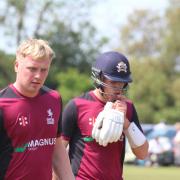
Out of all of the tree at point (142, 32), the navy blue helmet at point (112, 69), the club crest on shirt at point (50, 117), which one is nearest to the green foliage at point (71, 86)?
the tree at point (142, 32)

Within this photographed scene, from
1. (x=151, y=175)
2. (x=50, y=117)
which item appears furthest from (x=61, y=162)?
(x=151, y=175)

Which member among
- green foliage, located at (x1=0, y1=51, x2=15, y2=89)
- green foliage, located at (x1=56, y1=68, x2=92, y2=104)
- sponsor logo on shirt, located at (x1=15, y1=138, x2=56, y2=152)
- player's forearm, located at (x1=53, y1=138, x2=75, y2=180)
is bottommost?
green foliage, located at (x1=0, y1=51, x2=15, y2=89)

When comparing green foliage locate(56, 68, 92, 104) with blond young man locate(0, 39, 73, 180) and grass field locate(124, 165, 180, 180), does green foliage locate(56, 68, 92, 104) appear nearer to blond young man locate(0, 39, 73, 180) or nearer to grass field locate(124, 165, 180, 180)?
grass field locate(124, 165, 180, 180)

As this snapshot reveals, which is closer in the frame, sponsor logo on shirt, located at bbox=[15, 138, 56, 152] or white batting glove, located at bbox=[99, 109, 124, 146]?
sponsor logo on shirt, located at bbox=[15, 138, 56, 152]

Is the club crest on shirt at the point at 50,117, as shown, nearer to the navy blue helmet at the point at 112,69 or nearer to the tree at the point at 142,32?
the navy blue helmet at the point at 112,69

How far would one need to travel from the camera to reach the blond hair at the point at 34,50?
5684mm

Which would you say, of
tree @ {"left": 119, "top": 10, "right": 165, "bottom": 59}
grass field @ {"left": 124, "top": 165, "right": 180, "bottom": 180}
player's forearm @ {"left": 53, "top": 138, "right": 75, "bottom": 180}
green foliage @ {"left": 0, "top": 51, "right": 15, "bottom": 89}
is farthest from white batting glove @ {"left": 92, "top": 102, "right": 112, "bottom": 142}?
tree @ {"left": 119, "top": 10, "right": 165, "bottom": 59}

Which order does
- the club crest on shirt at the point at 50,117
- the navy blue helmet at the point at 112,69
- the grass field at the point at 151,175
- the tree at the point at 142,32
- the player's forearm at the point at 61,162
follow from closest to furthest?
the club crest on shirt at the point at 50,117, the player's forearm at the point at 61,162, the navy blue helmet at the point at 112,69, the grass field at the point at 151,175, the tree at the point at 142,32

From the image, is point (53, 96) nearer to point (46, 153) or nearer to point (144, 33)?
point (46, 153)

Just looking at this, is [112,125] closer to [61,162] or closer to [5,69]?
[61,162]

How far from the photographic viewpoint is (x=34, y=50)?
5.70 metres

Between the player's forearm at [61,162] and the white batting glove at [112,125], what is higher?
the white batting glove at [112,125]

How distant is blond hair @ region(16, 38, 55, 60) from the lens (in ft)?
18.6

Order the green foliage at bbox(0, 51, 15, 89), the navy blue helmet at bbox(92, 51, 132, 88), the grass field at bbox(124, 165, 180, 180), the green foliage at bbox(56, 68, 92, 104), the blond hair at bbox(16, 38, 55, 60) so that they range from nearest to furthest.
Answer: the blond hair at bbox(16, 38, 55, 60) < the navy blue helmet at bbox(92, 51, 132, 88) < the grass field at bbox(124, 165, 180, 180) < the green foliage at bbox(56, 68, 92, 104) < the green foliage at bbox(0, 51, 15, 89)
